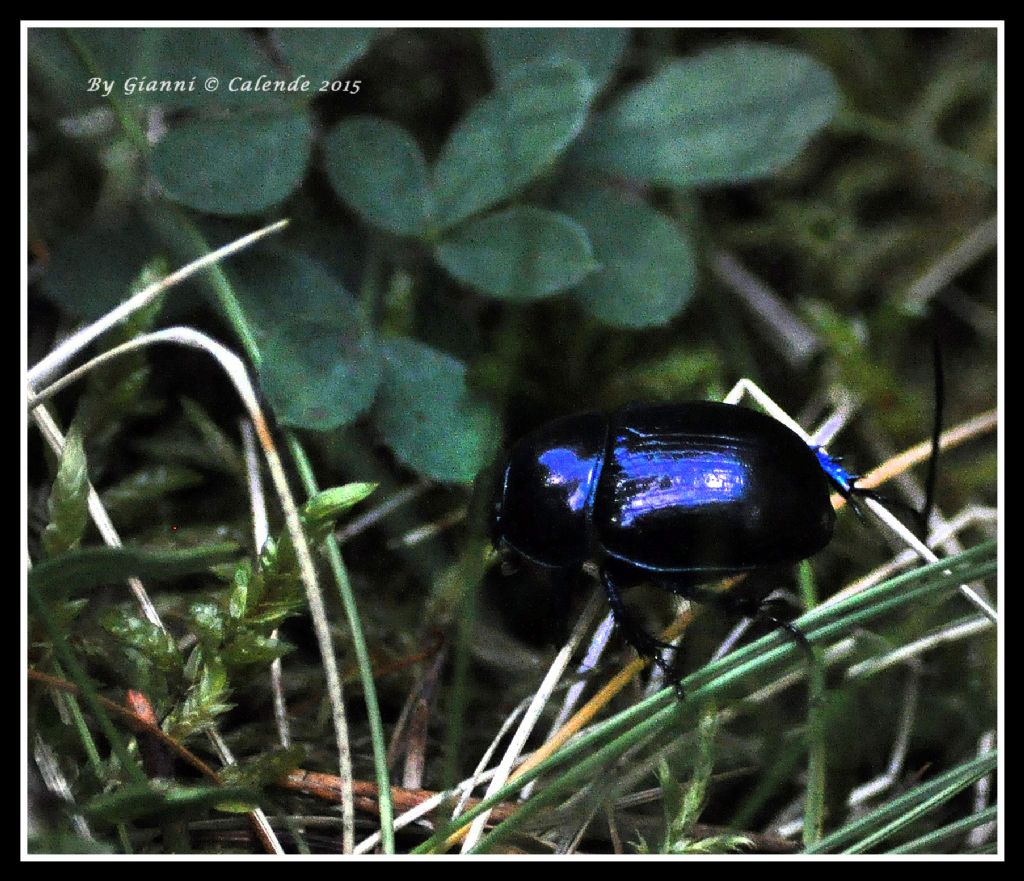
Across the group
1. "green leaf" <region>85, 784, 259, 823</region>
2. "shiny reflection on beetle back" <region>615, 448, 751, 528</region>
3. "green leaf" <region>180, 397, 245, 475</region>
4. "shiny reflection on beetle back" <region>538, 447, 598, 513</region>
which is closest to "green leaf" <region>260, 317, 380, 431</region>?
"green leaf" <region>180, 397, 245, 475</region>

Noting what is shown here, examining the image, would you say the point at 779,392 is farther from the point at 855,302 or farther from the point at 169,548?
the point at 169,548

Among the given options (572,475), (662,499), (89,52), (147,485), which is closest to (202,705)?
(147,485)

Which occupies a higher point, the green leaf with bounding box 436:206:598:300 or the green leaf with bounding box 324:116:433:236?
the green leaf with bounding box 324:116:433:236

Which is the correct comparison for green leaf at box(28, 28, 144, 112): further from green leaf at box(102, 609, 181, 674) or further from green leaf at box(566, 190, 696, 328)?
green leaf at box(102, 609, 181, 674)

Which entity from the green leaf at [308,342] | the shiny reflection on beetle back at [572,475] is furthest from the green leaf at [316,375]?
the shiny reflection on beetle back at [572,475]

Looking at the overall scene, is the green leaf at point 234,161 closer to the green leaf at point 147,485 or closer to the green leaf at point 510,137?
the green leaf at point 510,137

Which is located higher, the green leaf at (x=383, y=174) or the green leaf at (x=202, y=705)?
the green leaf at (x=383, y=174)

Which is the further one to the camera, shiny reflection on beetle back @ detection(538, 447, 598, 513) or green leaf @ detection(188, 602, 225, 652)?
shiny reflection on beetle back @ detection(538, 447, 598, 513)
